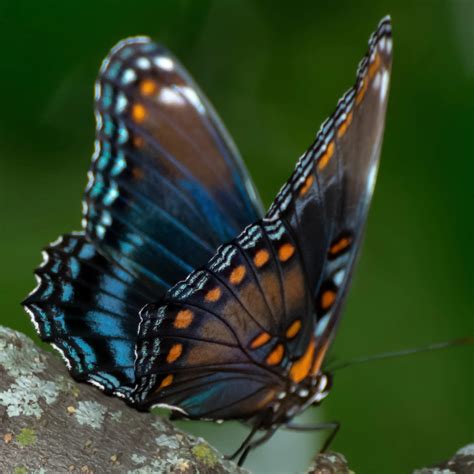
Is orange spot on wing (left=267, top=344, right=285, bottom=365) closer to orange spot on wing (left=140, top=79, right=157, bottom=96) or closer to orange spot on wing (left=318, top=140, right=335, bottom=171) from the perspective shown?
orange spot on wing (left=318, top=140, right=335, bottom=171)

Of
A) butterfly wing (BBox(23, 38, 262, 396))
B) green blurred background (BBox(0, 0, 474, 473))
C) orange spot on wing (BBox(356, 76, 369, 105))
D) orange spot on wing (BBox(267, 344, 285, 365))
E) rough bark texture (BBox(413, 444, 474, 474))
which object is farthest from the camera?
green blurred background (BBox(0, 0, 474, 473))

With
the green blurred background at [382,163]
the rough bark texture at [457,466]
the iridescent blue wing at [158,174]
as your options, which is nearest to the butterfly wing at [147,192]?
the iridescent blue wing at [158,174]

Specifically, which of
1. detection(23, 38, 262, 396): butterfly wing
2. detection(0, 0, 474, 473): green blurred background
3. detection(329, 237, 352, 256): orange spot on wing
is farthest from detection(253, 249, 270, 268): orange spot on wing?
detection(0, 0, 474, 473): green blurred background

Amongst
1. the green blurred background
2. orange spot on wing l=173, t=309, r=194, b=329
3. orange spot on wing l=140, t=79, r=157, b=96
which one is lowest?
orange spot on wing l=173, t=309, r=194, b=329

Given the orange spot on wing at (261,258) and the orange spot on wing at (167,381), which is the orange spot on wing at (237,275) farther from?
the orange spot on wing at (167,381)

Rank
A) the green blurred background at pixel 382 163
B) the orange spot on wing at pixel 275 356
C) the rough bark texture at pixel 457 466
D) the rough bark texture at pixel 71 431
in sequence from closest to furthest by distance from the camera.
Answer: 1. the rough bark texture at pixel 71 431
2. the rough bark texture at pixel 457 466
3. the orange spot on wing at pixel 275 356
4. the green blurred background at pixel 382 163

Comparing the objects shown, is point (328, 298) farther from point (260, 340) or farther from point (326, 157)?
point (326, 157)

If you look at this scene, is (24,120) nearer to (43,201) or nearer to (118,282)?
(43,201)

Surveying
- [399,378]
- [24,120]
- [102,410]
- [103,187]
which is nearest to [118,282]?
[103,187]
